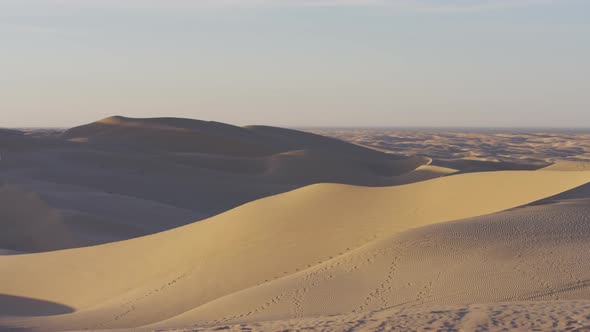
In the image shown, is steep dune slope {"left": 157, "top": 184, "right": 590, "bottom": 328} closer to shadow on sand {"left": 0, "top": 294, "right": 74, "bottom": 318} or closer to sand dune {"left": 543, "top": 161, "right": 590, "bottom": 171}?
shadow on sand {"left": 0, "top": 294, "right": 74, "bottom": 318}

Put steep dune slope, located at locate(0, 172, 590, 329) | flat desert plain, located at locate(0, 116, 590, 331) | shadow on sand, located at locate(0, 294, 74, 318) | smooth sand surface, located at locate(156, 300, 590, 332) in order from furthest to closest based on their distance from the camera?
shadow on sand, located at locate(0, 294, 74, 318) → steep dune slope, located at locate(0, 172, 590, 329) → flat desert plain, located at locate(0, 116, 590, 331) → smooth sand surface, located at locate(156, 300, 590, 332)

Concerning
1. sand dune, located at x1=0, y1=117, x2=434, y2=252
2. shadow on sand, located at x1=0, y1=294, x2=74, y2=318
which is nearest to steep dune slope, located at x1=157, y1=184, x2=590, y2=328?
shadow on sand, located at x1=0, y1=294, x2=74, y2=318

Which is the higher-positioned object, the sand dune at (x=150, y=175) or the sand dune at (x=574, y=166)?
the sand dune at (x=574, y=166)

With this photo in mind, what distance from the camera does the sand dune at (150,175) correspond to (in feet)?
73.7

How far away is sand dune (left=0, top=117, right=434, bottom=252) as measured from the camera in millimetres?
22453

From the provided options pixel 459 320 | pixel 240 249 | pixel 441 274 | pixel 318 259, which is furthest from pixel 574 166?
pixel 459 320

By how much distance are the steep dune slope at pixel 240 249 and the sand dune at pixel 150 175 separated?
199 inches

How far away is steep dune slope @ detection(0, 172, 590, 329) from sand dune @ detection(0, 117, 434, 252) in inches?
199

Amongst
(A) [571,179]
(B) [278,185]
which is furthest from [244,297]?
(B) [278,185]

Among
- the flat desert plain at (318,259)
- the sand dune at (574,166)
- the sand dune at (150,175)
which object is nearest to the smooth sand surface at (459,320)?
the flat desert plain at (318,259)

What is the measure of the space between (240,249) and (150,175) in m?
24.0

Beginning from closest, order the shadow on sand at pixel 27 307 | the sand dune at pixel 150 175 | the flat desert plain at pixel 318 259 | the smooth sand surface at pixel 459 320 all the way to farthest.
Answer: the smooth sand surface at pixel 459 320 → the flat desert plain at pixel 318 259 → the shadow on sand at pixel 27 307 → the sand dune at pixel 150 175

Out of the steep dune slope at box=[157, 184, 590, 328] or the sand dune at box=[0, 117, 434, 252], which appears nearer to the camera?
the steep dune slope at box=[157, 184, 590, 328]

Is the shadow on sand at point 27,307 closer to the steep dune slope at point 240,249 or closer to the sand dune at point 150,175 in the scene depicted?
the steep dune slope at point 240,249
